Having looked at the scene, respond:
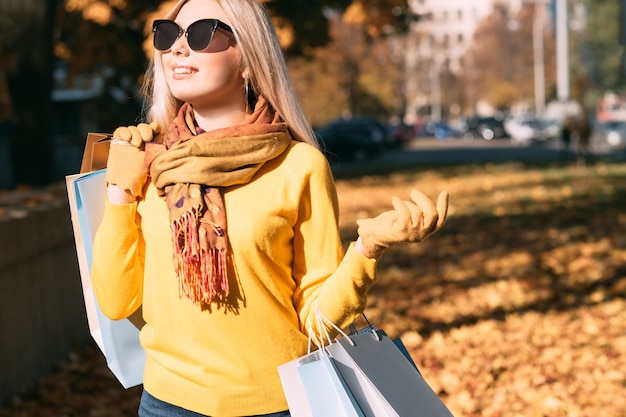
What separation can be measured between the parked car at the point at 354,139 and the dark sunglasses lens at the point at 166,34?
33.9 metres

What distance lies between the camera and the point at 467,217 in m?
14.8

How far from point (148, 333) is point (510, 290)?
6528mm

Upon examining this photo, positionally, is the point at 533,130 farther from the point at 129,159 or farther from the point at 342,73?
the point at 129,159

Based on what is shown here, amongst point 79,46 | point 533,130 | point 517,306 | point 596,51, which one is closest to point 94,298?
point 517,306

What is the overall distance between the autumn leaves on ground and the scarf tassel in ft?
10.6

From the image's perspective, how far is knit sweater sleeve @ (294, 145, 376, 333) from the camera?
243 cm

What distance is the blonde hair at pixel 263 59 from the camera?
255cm

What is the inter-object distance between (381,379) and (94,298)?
874 mm

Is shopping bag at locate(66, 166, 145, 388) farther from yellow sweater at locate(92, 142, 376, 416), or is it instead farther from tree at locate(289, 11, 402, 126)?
tree at locate(289, 11, 402, 126)

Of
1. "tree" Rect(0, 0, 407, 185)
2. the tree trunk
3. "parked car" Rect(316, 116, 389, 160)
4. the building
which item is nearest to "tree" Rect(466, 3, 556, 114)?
the building

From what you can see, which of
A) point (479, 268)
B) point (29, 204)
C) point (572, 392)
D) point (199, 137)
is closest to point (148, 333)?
point (199, 137)

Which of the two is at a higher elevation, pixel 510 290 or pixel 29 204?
pixel 29 204

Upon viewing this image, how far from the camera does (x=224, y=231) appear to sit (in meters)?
2.42

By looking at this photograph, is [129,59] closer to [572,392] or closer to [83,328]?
[83,328]
